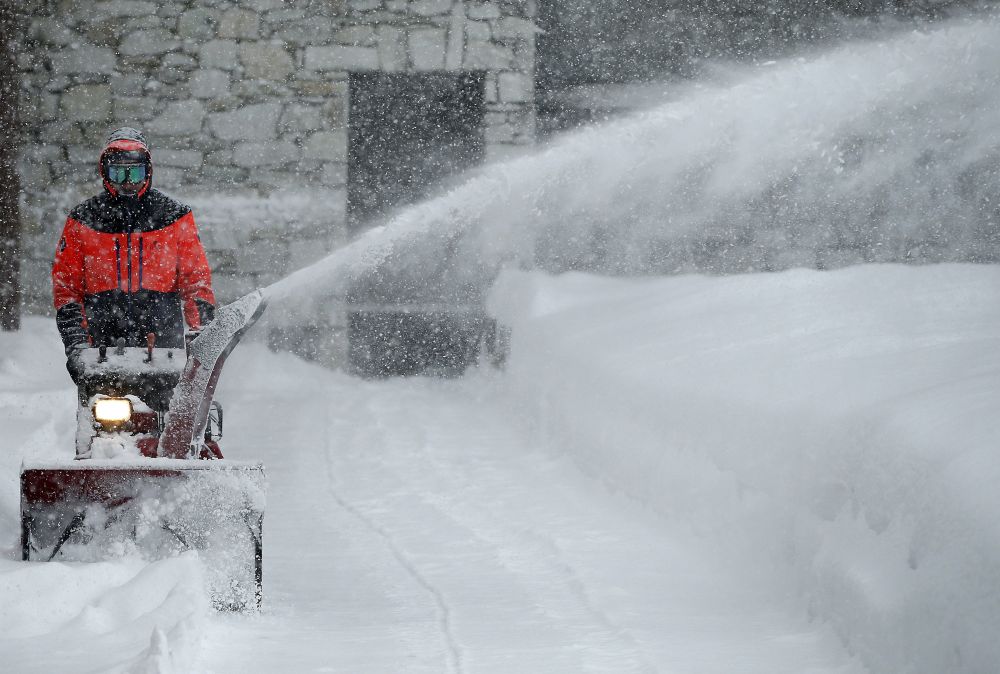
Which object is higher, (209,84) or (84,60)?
(84,60)

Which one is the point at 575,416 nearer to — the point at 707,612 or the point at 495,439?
the point at 495,439

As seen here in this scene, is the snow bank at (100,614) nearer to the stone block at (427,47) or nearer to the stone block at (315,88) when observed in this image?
the stone block at (315,88)

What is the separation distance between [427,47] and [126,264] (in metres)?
5.92

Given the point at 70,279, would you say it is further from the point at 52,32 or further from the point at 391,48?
the point at 52,32

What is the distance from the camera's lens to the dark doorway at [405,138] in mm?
10266

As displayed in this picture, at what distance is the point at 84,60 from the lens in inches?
384

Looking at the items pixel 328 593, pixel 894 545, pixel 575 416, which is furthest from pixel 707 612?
pixel 575 416

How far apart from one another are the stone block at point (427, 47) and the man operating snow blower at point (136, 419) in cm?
569

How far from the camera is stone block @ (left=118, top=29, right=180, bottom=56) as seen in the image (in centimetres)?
977

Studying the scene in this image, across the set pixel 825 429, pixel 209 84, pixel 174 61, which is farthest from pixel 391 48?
pixel 825 429

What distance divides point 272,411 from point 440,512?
3.15 meters

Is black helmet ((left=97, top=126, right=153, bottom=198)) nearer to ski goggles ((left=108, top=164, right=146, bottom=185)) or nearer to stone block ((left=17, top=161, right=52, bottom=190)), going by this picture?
ski goggles ((left=108, top=164, right=146, bottom=185))

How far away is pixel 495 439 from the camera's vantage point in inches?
285

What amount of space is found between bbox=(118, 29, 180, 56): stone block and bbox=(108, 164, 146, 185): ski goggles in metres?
5.93
